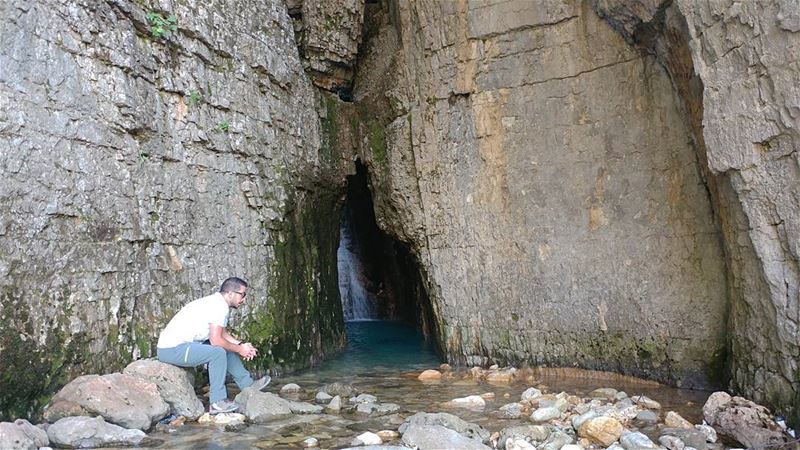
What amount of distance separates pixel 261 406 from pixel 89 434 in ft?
4.74

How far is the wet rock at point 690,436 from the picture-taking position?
455 cm

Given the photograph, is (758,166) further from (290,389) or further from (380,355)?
(380,355)

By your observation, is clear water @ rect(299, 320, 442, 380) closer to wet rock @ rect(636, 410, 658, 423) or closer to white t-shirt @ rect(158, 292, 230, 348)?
white t-shirt @ rect(158, 292, 230, 348)

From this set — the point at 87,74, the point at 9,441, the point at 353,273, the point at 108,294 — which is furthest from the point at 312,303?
the point at 353,273

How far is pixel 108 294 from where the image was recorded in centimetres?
589

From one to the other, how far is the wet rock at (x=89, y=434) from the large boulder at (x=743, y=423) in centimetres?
433

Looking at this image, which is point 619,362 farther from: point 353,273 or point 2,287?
point 353,273

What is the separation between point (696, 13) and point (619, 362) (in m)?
3.91

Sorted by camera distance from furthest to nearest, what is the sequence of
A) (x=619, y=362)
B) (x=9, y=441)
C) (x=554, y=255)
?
(x=554, y=255), (x=619, y=362), (x=9, y=441)

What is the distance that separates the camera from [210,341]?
580 centimetres

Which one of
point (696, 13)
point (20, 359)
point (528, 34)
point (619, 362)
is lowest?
point (619, 362)

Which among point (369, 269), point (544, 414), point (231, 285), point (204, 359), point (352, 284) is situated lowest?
point (544, 414)

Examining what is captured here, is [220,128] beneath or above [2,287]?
above

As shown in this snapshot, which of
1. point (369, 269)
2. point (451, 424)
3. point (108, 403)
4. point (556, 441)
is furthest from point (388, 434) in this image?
point (369, 269)
